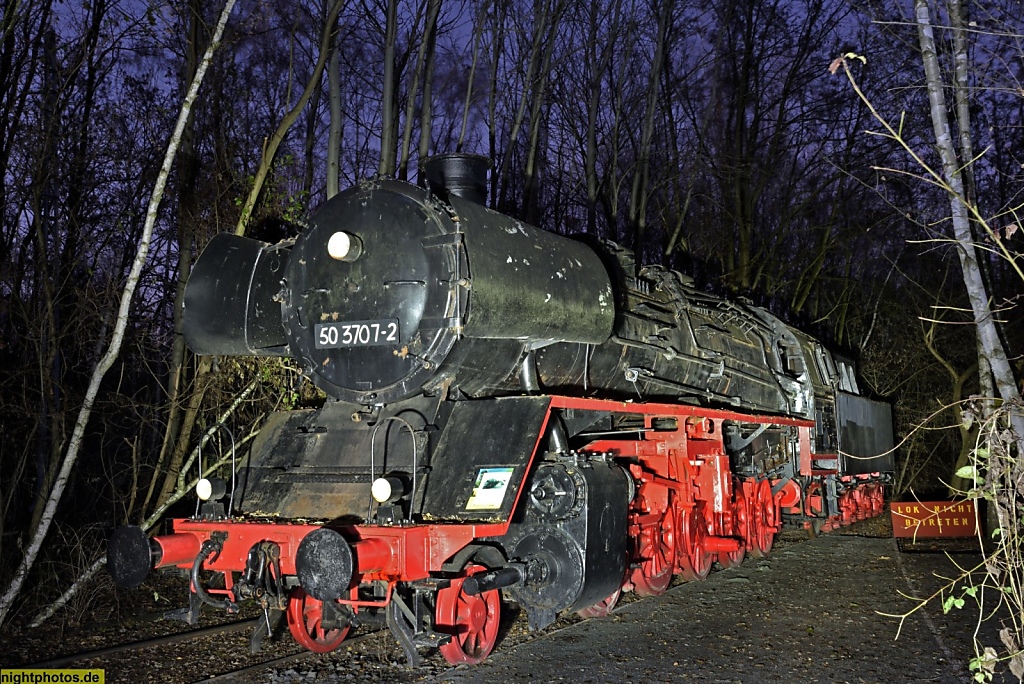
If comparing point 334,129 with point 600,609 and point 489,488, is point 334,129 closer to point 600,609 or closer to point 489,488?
point 489,488

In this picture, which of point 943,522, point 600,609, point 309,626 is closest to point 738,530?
point 600,609

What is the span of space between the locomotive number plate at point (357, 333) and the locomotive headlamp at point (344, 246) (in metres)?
0.43

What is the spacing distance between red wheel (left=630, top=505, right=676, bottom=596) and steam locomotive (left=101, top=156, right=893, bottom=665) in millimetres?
90

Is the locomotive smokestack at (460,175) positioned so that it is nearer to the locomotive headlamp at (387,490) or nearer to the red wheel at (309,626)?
the locomotive headlamp at (387,490)

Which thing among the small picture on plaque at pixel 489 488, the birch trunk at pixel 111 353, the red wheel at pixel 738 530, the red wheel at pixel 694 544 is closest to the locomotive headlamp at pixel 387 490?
the small picture on plaque at pixel 489 488

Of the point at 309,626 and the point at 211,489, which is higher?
the point at 211,489

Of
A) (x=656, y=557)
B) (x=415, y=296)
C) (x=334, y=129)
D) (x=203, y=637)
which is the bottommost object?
(x=203, y=637)

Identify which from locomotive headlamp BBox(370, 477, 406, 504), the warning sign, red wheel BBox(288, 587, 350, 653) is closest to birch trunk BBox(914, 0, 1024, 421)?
locomotive headlamp BBox(370, 477, 406, 504)

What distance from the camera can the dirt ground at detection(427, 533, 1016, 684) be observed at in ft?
16.9

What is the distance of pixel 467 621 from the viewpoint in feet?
17.2

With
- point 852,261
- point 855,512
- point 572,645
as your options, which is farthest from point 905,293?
point 572,645

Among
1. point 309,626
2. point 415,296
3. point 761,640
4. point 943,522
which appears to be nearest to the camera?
point 415,296

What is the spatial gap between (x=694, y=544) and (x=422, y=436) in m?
3.54

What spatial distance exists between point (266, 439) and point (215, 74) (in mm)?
6061
